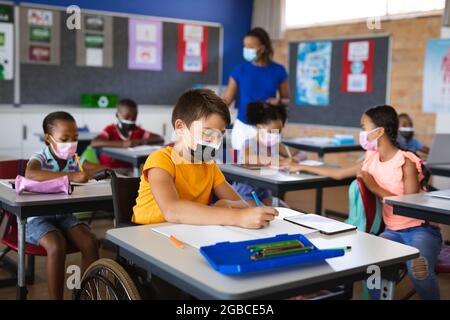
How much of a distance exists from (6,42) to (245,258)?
553 cm

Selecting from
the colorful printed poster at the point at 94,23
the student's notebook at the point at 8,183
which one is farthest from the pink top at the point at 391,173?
the colorful printed poster at the point at 94,23

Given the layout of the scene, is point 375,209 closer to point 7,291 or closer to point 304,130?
point 7,291

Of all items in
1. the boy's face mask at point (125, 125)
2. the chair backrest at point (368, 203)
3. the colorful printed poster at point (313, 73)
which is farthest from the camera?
the colorful printed poster at point (313, 73)

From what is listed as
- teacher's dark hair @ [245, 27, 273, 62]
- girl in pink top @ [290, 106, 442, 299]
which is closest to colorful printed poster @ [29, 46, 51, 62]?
teacher's dark hair @ [245, 27, 273, 62]

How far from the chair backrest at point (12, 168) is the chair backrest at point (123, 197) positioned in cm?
103

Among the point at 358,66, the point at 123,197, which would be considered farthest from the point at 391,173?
the point at 358,66

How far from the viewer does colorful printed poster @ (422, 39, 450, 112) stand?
5.96m

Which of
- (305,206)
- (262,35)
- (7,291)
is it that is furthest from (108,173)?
(305,206)

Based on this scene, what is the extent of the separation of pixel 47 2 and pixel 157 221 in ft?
16.9

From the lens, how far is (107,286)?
1.79 meters

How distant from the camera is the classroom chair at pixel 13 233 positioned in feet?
8.79

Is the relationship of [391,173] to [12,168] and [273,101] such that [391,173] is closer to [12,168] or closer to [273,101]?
[273,101]

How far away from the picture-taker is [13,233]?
287 centimetres

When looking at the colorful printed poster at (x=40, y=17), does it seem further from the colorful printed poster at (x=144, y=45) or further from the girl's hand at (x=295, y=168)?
the girl's hand at (x=295, y=168)
